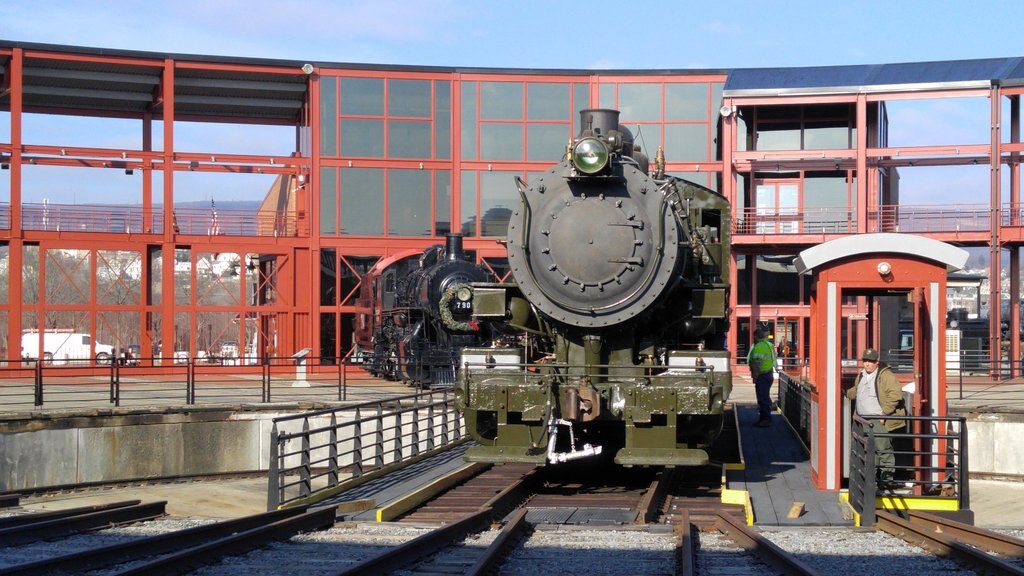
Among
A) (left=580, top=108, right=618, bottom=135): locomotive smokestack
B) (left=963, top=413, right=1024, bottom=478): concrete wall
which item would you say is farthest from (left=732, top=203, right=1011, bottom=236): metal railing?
(left=580, top=108, right=618, bottom=135): locomotive smokestack

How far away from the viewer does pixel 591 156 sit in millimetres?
12203

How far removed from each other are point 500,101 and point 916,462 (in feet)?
86.7

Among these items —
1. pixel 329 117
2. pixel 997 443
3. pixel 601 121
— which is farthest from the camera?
pixel 329 117

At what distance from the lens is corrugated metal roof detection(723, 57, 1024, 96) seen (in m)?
35.1

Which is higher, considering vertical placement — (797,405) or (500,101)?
(500,101)

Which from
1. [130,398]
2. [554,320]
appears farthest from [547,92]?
[554,320]

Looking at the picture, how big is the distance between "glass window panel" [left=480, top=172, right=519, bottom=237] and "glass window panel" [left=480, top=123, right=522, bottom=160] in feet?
2.03

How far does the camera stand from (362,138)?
119 ft

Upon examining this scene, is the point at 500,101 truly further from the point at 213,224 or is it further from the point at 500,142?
the point at 213,224

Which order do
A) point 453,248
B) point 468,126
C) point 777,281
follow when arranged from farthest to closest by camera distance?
point 777,281, point 468,126, point 453,248

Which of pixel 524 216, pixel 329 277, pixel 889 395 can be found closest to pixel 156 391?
pixel 329 277

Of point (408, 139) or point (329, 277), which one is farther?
point (408, 139)

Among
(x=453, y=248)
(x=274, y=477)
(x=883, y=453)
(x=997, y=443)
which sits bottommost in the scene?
(x=997, y=443)

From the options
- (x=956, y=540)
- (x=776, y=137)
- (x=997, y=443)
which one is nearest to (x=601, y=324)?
(x=956, y=540)
